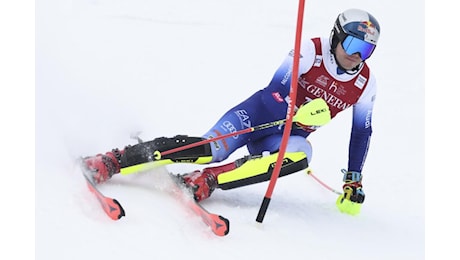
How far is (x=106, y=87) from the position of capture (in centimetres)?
456

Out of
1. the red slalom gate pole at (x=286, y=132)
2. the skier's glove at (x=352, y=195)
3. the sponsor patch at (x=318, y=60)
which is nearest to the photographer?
the red slalom gate pole at (x=286, y=132)

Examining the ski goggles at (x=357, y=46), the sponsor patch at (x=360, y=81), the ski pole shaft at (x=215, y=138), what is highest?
the ski goggles at (x=357, y=46)

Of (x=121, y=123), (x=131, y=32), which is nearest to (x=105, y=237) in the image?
(x=121, y=123)

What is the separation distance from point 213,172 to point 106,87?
62.8 inches

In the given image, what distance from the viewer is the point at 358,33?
309 centimetres

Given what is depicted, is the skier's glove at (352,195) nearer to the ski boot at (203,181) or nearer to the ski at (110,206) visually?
the ski boot at (203,181)

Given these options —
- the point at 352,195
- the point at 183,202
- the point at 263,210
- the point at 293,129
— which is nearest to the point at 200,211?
the point at 183,202

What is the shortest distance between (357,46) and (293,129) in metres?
0.55

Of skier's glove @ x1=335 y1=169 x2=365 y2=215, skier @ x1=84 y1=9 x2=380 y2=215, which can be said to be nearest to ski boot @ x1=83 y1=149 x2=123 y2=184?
skier @ x1=84 y1=9 x2=380 y2=215

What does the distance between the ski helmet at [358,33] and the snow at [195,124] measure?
84cm

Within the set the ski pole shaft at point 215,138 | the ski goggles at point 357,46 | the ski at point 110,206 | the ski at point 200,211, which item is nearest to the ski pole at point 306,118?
the ski pole shaft at point 215,138

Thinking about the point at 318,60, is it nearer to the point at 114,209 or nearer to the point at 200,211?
the point at 200,211

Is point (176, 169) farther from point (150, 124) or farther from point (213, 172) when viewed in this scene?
point (150, 124)

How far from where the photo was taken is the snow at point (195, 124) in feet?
9.06
